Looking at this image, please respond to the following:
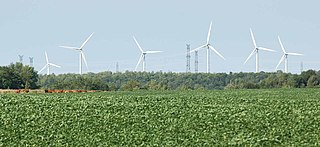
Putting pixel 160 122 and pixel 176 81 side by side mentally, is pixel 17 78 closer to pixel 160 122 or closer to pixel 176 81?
pixel 176 81

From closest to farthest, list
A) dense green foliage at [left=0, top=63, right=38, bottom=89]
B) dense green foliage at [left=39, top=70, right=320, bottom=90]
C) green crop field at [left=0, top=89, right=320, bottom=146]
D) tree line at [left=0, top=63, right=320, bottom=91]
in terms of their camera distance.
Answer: green crop field at [left=0, top=89, right=320, bottom=146]
dense green foliage at [left=0, top=63, right=38, bottom=89]
tree line at [left=0, top=63, right=320, bottom=91]
dense green foliage at [left=39, top=70, right=320, bottom=90]

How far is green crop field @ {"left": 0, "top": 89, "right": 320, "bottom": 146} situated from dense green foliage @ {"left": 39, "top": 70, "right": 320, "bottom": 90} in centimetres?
5185

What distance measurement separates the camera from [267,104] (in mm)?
49938

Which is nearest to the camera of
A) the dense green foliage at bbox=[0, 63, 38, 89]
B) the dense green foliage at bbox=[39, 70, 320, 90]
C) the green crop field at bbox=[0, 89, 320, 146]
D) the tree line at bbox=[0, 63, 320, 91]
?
the green crop field at bbox=[0, 89, 320, 146]

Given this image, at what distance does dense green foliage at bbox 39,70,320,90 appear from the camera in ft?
350

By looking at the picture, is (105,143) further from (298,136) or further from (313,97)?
(313,97)

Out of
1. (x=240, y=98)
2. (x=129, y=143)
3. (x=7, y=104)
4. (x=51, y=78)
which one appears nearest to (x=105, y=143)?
(x=129, y=143)

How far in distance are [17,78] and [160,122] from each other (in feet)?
208

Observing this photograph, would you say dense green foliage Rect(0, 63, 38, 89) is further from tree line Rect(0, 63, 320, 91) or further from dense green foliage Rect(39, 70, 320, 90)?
dense green foliage Rect(39, 70, 320, 90)

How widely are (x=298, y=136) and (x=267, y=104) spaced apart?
30.2ft

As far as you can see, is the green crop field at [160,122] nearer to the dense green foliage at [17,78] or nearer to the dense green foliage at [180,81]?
the dense green foliage at [17,78]

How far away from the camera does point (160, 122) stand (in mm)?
44312

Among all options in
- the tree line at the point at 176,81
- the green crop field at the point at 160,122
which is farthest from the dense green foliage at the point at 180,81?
the green crop field at the point at 160,122

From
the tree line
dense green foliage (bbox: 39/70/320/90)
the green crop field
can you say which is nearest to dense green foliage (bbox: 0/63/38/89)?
the tree line
